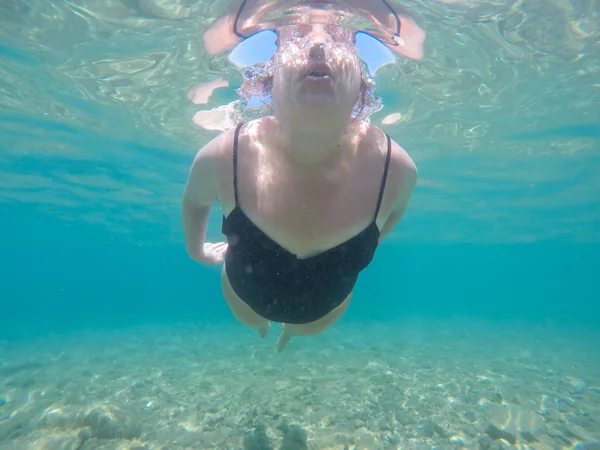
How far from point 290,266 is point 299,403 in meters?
5.51

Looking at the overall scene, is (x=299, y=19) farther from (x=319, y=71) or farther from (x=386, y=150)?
(x=319, y=71)

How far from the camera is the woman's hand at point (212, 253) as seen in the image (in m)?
3.82

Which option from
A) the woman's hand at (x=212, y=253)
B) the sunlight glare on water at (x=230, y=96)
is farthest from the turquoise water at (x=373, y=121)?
the woman's hand at (x=212, y=253)

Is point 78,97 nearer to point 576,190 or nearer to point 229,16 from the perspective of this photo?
point 229,16

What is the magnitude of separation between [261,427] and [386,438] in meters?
2.04

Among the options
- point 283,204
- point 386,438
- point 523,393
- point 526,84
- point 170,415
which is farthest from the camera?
point 526,84

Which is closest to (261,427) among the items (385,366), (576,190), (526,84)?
(385,366)

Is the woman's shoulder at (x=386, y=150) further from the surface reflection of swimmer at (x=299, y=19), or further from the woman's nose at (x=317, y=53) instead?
the surface reflection of swimmer at (x=299, y=19)

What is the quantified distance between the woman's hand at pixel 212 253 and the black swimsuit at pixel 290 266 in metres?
0.73

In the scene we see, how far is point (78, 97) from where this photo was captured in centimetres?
1302

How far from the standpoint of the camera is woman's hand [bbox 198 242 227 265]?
382cm

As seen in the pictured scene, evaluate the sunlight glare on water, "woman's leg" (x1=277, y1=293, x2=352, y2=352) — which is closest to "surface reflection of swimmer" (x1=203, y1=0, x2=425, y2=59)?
the sunlight glare on water

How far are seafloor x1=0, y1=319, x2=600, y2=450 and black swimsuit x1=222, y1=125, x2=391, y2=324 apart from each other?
11.7ft

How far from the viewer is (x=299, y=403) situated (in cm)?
725
